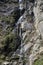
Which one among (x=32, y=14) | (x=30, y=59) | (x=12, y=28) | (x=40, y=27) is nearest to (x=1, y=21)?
(x=12, y=28)

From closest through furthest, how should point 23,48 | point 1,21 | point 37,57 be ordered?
1. point 37,57
2. point 23,48
3. point 1,21

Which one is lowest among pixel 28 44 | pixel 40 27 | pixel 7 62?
pixel 7 62

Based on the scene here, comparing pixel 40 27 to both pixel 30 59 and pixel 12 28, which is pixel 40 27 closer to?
pixel 30 59

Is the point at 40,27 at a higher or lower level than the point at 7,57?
higher

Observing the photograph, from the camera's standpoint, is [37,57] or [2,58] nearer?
[37,57]

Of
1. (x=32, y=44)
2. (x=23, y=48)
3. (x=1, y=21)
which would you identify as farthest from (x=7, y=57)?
(x=1, y=21)

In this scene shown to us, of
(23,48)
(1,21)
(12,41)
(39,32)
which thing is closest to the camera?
(39,32)
